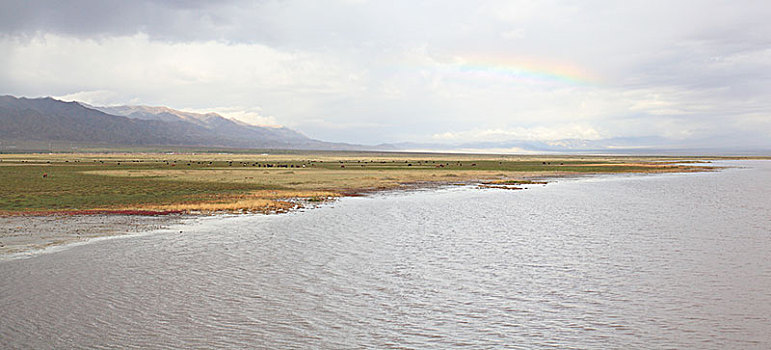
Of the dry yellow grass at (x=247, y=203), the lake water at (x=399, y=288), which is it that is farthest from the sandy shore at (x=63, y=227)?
the dry yellow grass at (x=247, y=203)

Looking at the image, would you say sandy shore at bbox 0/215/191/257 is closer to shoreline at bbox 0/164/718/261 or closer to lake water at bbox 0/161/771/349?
shoreline at bbox 0/164/718/261

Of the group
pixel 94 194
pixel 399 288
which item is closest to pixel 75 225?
pixel 94 194

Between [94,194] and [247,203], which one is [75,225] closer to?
[247,203]

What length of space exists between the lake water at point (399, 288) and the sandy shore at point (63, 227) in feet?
6.30

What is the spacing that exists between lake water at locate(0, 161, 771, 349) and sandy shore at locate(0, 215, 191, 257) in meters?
1.92

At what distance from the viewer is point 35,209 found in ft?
107

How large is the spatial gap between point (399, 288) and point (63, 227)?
19059 mm

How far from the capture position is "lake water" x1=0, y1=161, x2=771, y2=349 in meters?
11.6

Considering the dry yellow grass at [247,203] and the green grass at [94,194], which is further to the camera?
the green grass at [94,194]

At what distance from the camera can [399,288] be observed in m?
15.6

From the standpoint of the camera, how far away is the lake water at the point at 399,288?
1162 centimetres

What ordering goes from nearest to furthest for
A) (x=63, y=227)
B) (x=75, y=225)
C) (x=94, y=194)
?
1. (x=63, y=227)
2. (x=75, y=225)
3. (x=94, y=194)

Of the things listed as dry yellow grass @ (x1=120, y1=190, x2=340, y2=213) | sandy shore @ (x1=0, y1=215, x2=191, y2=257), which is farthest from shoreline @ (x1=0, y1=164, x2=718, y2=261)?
dry yellow grass @ (x1=120, y1=190, x2=340, y2=213)

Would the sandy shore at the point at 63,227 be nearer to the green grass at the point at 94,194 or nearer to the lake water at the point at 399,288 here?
the lake water at the point at 399,288
